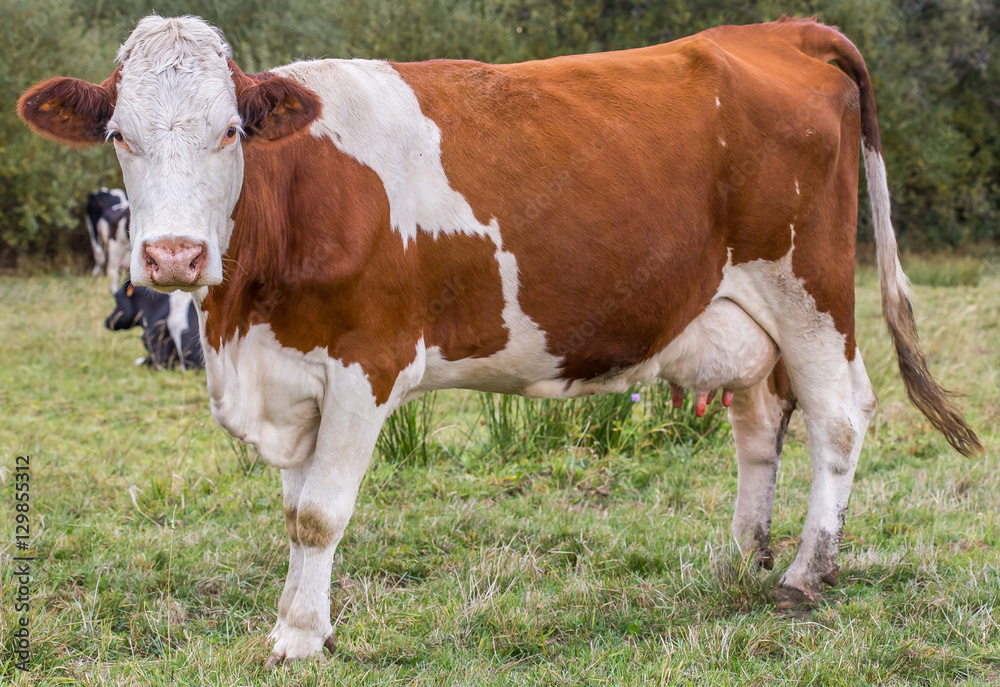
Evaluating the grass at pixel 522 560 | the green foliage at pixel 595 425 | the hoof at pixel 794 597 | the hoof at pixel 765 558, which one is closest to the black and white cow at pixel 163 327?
the grass at pixel 522 560

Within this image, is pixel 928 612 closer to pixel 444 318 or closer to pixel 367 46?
pixel 444 318

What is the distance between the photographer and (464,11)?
2005cm

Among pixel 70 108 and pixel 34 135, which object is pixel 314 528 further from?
pixel 34 135

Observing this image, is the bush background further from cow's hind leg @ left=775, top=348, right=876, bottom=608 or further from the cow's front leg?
the cow's front leg

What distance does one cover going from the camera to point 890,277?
14.3 ft

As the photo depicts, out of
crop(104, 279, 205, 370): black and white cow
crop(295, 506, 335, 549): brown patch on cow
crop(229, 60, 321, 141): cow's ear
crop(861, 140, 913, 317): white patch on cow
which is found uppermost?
crop(229, 60, 321, 141): cow's ear

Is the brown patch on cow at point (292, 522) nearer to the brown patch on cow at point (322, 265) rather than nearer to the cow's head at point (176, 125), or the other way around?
the brown patch on cow at point (322, 265)

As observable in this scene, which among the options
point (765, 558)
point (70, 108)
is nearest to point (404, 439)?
point (765, 558)

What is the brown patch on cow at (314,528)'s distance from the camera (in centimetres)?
328

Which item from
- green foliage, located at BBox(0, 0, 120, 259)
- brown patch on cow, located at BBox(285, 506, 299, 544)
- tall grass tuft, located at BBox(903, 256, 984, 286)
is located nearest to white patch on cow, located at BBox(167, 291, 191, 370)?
brown patch on cow, located at BBox(285, 506, 299, 544)

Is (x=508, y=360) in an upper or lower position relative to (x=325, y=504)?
upper

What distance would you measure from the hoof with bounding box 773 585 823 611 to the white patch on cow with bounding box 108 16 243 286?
2.61 meters

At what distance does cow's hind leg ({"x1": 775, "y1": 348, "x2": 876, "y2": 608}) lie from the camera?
13.0 ft

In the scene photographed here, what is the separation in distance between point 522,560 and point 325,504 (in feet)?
3.71
